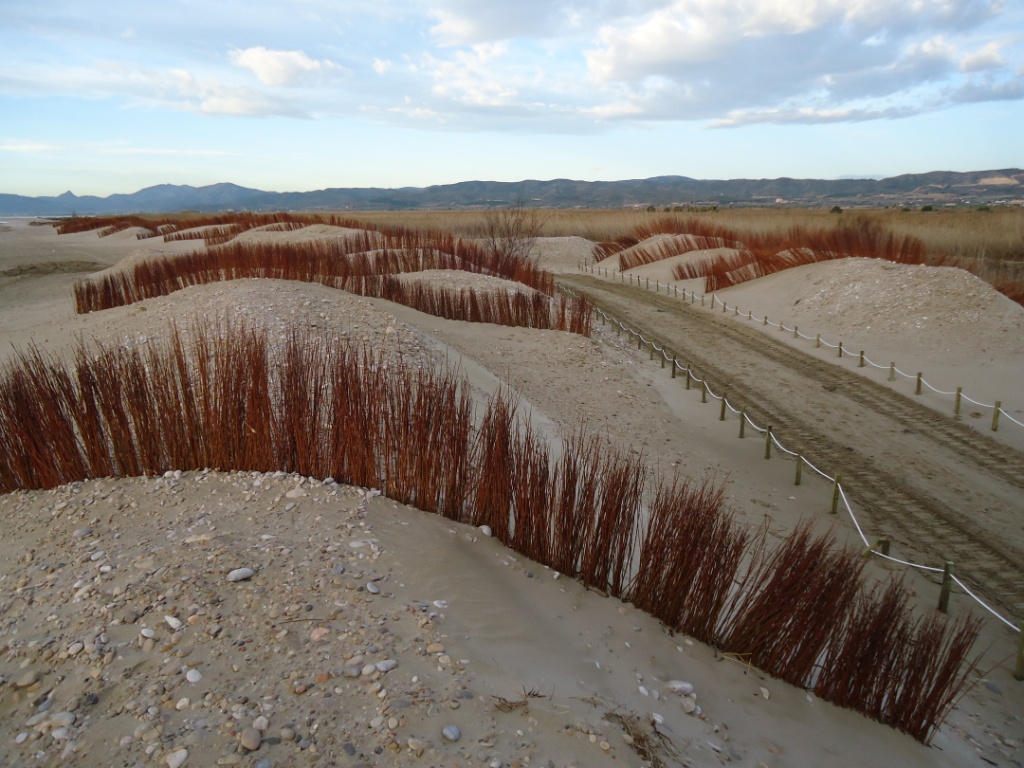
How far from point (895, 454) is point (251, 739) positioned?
8187 millimetres

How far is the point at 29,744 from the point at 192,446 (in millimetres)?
2701

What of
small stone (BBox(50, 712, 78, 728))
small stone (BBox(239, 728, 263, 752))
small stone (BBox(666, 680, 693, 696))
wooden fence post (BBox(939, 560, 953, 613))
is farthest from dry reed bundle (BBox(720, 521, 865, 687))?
small stone (BBox(50, 712, 78, 728))

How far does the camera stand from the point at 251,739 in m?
2.52

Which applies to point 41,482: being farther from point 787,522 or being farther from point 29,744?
point 787,522

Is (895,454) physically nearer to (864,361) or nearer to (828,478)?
(828,478)

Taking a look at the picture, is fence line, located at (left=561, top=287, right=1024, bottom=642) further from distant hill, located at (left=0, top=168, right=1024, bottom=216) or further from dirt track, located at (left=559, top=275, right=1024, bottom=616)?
distant hill, located at (left=0, top=168, right=1024, bottom=216)

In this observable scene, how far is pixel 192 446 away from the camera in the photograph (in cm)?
502

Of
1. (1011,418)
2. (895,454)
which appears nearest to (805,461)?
(895,454)

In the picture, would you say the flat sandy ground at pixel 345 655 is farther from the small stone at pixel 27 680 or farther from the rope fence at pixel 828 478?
the rope fence at pixel 828 478

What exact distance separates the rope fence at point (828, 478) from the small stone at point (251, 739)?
4.60m

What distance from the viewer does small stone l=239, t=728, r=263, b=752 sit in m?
2.50

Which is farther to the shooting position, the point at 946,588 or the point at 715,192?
the point at 715,192

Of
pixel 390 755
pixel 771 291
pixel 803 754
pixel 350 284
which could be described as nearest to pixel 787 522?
pixel 803 754

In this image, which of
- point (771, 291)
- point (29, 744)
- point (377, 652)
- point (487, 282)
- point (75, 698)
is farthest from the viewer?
point (771, 291)
